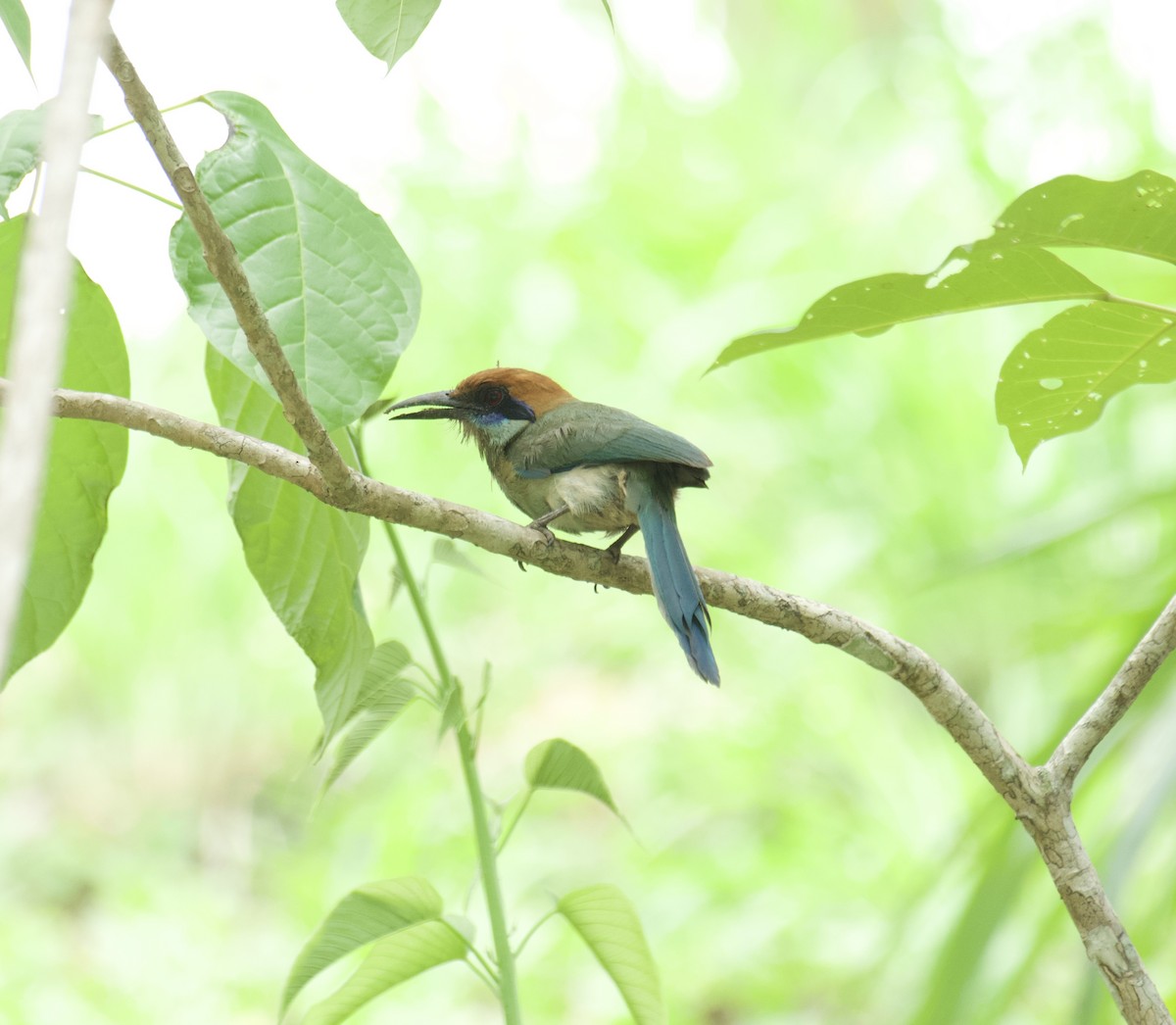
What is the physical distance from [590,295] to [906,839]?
2.31m

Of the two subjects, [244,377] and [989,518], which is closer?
[244,377]

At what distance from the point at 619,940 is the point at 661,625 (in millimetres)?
3370

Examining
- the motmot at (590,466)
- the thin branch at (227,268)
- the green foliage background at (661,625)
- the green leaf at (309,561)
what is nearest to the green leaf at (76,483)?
the green leaf at (309,561)

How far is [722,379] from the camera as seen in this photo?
14.9 ft

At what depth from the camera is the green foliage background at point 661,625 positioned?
146 inches

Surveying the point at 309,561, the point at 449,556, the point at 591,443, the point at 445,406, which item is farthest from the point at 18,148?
the point at 445,406

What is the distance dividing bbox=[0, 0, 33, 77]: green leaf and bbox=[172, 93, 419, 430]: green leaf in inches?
5.2

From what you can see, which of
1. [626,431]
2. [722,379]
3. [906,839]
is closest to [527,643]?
[722,379]

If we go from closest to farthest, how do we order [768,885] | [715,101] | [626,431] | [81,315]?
[81,315], [626,431], [768,885], [715,101]

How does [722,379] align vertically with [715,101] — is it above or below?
below

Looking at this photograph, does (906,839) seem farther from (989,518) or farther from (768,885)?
(989,518)

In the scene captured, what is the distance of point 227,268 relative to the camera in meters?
0.73

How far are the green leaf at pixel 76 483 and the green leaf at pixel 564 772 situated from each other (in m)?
0.41

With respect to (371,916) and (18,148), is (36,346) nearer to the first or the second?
(18,148)
